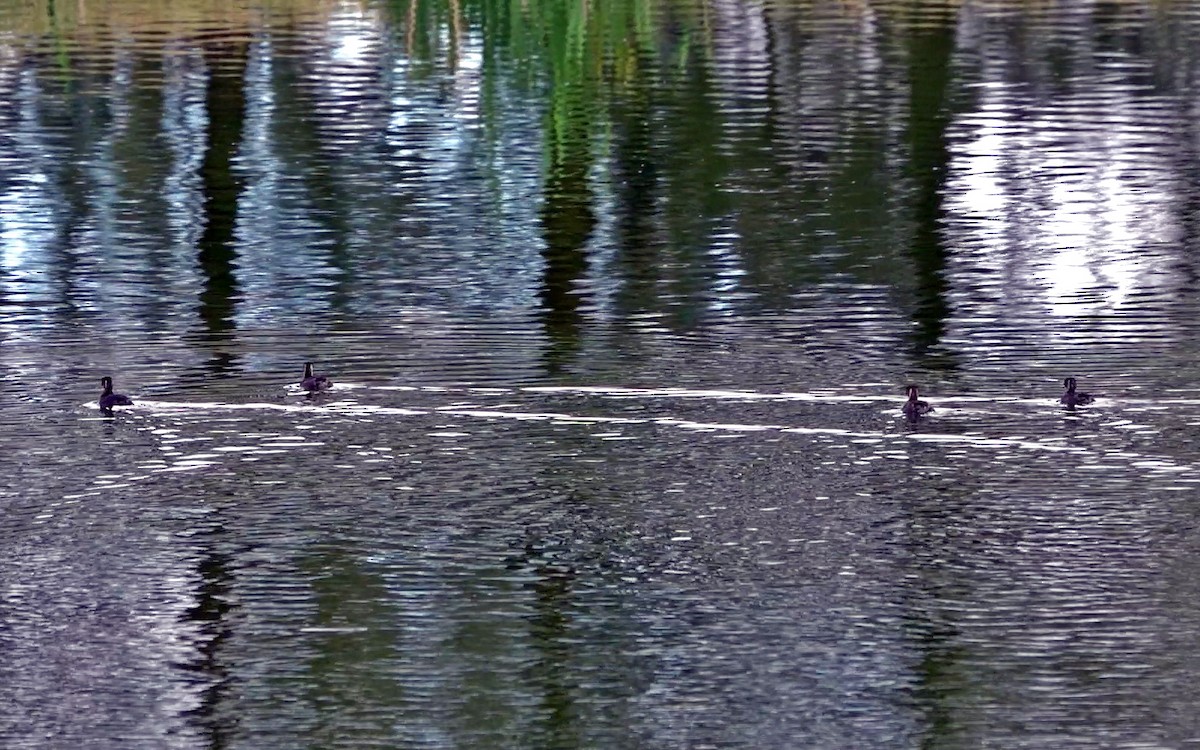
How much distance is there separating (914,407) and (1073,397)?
100 centimetres

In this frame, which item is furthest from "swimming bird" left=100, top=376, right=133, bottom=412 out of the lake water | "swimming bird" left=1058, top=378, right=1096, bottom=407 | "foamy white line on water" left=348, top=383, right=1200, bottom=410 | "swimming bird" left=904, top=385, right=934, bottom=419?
"swimming bird" left=1058, top=378, right=1096, bottom=407

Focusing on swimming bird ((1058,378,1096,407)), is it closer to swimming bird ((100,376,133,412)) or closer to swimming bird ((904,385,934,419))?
swimming bird ((904,385,934,419))

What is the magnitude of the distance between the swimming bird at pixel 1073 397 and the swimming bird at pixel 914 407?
86 cm

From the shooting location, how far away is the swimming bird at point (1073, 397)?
16.9 metres

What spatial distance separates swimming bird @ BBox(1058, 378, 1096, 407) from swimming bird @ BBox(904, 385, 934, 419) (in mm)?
860

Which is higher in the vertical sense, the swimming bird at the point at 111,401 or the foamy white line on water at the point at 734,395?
the swimming bird at the point at 111,401

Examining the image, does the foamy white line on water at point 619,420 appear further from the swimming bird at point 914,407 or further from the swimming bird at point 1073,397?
the swimming bird at point 1073,397

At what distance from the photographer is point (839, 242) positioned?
77.5ft

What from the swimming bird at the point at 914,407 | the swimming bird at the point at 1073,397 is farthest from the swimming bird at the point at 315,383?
the swimming bird at the point at 1073,397

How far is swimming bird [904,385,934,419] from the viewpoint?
54.9 ft

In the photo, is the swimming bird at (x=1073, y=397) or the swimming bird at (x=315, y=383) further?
the swimming bird at (x=315, y=383)

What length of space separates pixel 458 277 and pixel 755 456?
6526 mm

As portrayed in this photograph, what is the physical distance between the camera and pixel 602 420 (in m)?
17.0

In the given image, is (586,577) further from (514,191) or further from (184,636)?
(514,191)
